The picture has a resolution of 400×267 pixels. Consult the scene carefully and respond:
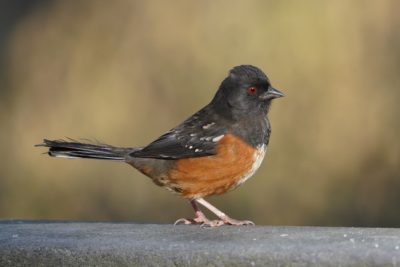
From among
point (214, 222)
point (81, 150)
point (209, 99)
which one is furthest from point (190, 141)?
point (209, 99)

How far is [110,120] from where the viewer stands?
9.92 m

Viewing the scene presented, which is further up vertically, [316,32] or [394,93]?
[316,32]

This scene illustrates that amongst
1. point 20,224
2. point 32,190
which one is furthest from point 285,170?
point 20,224

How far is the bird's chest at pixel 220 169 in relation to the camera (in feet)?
20.2

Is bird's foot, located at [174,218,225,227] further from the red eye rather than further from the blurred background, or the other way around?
the blurred background

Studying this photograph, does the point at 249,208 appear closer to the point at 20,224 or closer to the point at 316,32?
the point at 316,32

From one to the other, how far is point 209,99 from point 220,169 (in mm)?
3489

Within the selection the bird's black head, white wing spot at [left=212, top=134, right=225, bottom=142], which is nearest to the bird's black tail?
white wing spot at [left=212, top=134, right=225, bottom=142]

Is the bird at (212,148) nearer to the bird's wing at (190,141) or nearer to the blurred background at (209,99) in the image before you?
the bird's wing at (190,141)

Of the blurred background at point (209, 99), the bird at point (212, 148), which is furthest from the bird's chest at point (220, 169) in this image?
the blurred background at point (209, 99)

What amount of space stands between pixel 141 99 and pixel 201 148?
11.6 ft

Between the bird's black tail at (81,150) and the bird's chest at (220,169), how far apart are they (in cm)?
41

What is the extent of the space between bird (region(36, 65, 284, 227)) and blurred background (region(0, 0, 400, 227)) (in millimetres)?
2982

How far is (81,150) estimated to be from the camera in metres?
6.38
